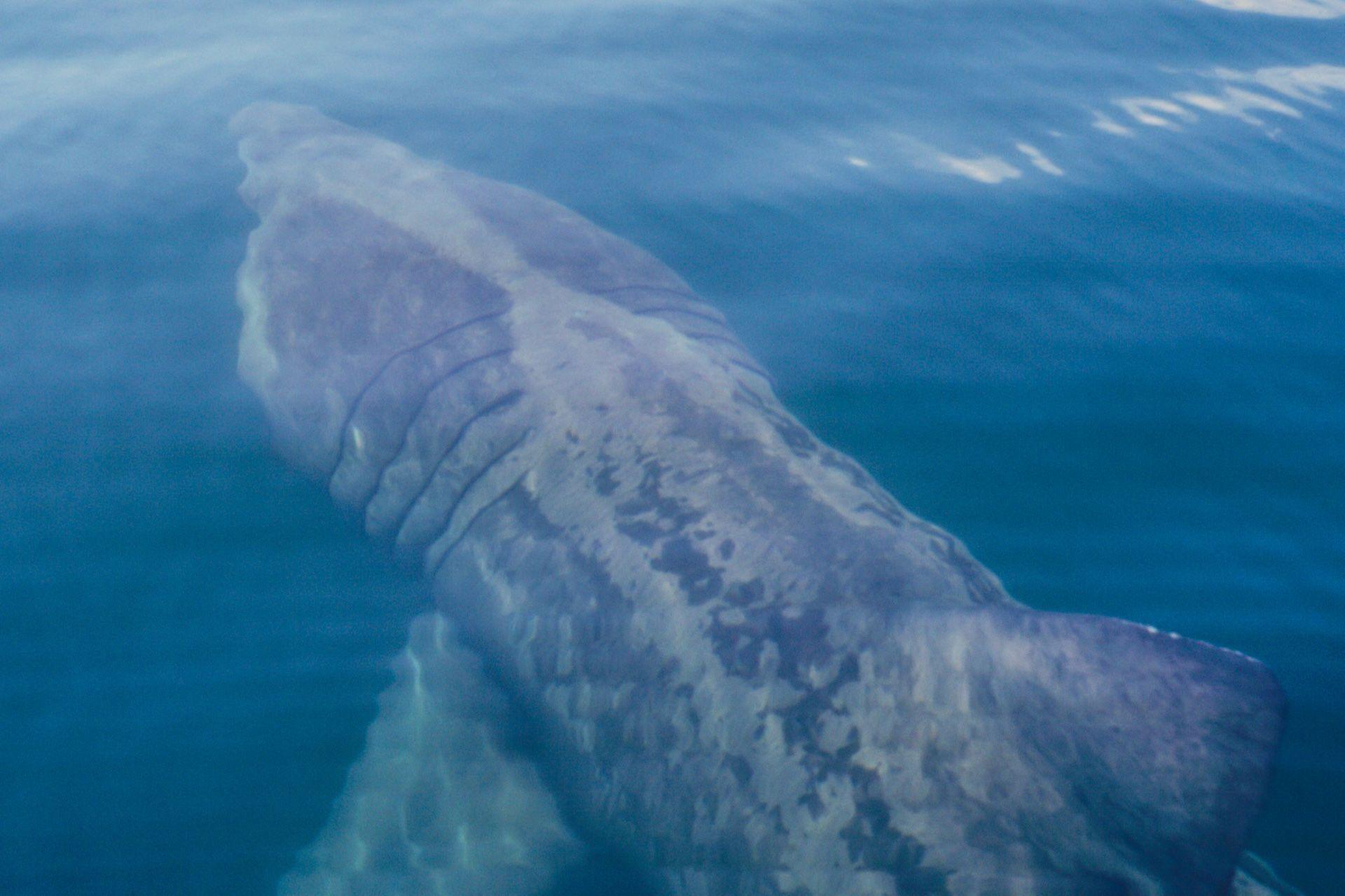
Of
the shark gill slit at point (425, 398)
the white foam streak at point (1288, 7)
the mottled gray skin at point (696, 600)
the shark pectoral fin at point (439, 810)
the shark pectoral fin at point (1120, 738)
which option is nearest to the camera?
the shark pectoral fin at point (1120, 738)

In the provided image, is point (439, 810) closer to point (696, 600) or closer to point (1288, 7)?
point (696, 600)

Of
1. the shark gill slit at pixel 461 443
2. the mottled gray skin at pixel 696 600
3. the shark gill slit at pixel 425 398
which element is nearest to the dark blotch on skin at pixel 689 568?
the mottled gray skin at pixel 696 600

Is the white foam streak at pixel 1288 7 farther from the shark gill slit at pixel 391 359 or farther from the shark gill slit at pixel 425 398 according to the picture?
the shark gill slit at pixel 425 398

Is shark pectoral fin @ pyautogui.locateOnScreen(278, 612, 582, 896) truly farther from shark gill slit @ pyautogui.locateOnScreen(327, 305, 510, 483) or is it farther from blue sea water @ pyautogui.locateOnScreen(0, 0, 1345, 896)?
shark gill slit @ pyautogui.locateOnScreen(327, 305, 510, 483)

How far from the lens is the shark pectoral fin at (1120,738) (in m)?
2.56

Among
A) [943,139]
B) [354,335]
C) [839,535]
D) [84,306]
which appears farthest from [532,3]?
[839,535]

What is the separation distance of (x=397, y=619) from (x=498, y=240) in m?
2.17

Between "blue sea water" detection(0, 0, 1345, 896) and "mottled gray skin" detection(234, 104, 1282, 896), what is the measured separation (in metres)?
0.80

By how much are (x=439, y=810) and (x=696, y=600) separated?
1513 millimetres

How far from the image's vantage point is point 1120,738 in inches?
107

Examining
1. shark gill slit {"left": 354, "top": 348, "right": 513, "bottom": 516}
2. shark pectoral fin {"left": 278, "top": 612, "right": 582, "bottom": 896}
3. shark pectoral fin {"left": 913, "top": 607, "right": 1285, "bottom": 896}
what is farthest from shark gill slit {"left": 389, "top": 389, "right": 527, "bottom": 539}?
shark pectoral fin {"left": 913, "top": 607, "right": 1285, "bottom": 896}

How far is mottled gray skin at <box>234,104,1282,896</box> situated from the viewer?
281 cm

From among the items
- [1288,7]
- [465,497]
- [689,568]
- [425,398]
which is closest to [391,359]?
[425,398]

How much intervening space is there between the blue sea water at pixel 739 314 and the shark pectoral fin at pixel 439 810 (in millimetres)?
224
